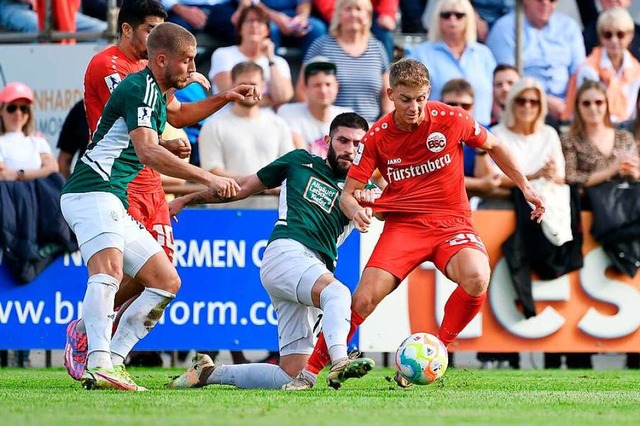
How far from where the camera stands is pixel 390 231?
9461 mm

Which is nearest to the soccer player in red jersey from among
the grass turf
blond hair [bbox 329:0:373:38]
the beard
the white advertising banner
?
the beard

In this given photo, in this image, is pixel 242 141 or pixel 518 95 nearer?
pixel 242 141

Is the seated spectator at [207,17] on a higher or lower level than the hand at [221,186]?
higher

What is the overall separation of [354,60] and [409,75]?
466cm

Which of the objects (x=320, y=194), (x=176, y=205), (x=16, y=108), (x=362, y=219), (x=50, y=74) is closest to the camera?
(x=362, y=219)

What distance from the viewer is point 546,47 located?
1441 centimetres

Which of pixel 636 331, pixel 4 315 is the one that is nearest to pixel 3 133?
pixel 4 315

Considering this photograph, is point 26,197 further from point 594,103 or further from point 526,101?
point 594,103

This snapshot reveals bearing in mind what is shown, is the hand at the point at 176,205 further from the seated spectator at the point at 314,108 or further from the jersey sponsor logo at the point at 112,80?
the seated spectator at the point at 314,108

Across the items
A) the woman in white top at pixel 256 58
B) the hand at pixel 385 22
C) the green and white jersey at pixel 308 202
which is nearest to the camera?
the green and white jersey at pixel 308 202

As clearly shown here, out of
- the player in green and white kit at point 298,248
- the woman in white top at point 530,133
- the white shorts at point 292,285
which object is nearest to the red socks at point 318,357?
the player in green and white kit at point 298,248

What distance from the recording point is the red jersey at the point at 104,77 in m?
9.09

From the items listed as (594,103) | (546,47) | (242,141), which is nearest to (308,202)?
(242,141)

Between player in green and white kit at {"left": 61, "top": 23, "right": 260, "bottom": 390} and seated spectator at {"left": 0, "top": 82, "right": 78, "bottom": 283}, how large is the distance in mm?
3099
